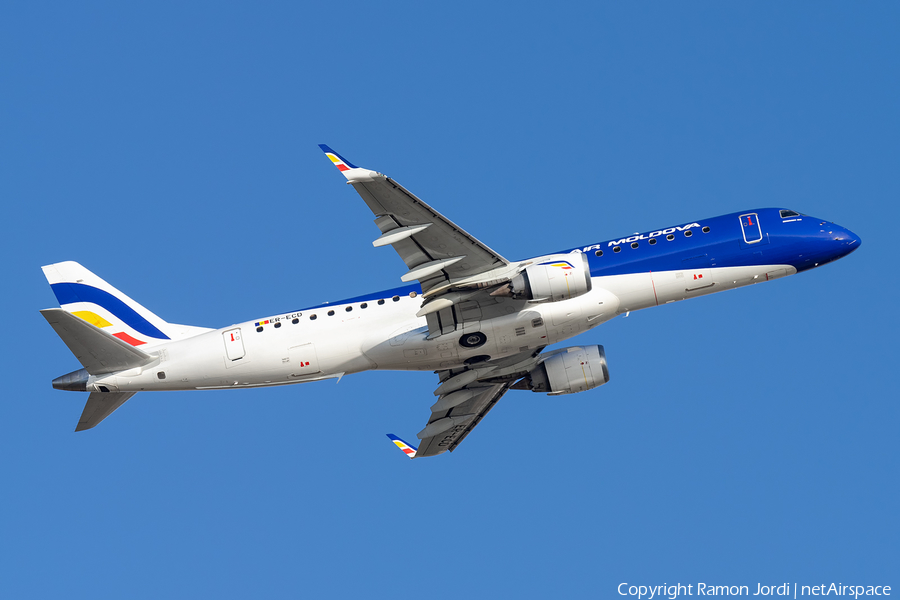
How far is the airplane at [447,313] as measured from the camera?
38.1m

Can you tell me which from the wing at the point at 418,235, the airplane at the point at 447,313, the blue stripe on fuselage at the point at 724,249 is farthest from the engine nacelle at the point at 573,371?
the wing at the point at 418,235

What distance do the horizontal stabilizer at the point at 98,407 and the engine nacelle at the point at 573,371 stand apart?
18.4 m

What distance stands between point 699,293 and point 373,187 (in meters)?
15.3

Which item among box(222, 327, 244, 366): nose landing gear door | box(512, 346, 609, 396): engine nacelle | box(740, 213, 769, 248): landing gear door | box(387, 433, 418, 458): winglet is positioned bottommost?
box(387, 433, 418, 458): winglet

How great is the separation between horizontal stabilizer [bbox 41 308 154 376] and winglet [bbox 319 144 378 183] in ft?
40.1

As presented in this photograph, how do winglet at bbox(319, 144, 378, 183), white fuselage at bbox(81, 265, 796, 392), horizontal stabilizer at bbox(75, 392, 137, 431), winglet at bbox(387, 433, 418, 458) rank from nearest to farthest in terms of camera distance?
winglet at bbox(319, 144, 378, 183), white fuselage at bbox(81, 265, 796, 392), horizontal stabilizer at bbox(75, 392, 137, 431), winglet at bbox(387, 433, 418, 458)

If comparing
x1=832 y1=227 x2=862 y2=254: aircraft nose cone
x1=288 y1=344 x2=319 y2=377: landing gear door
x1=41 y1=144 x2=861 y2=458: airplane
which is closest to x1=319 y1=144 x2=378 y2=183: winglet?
x1=41 y1=144 x2=861 y2=458: airplane

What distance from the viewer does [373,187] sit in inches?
1348

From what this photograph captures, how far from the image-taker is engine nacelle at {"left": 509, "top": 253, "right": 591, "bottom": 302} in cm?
3722

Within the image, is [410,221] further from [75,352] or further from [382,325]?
[75,352]

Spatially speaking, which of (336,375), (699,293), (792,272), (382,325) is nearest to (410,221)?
(382,325)

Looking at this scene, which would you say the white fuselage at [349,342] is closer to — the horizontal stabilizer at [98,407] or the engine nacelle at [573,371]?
the horizontal stabilizer at [98,407]

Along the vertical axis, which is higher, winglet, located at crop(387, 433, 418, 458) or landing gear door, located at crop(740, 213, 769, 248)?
landing gear door, located at crop(740, 213, 769, 248)

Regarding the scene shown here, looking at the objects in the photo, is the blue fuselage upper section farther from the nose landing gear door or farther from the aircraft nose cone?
the nose landing gear door
